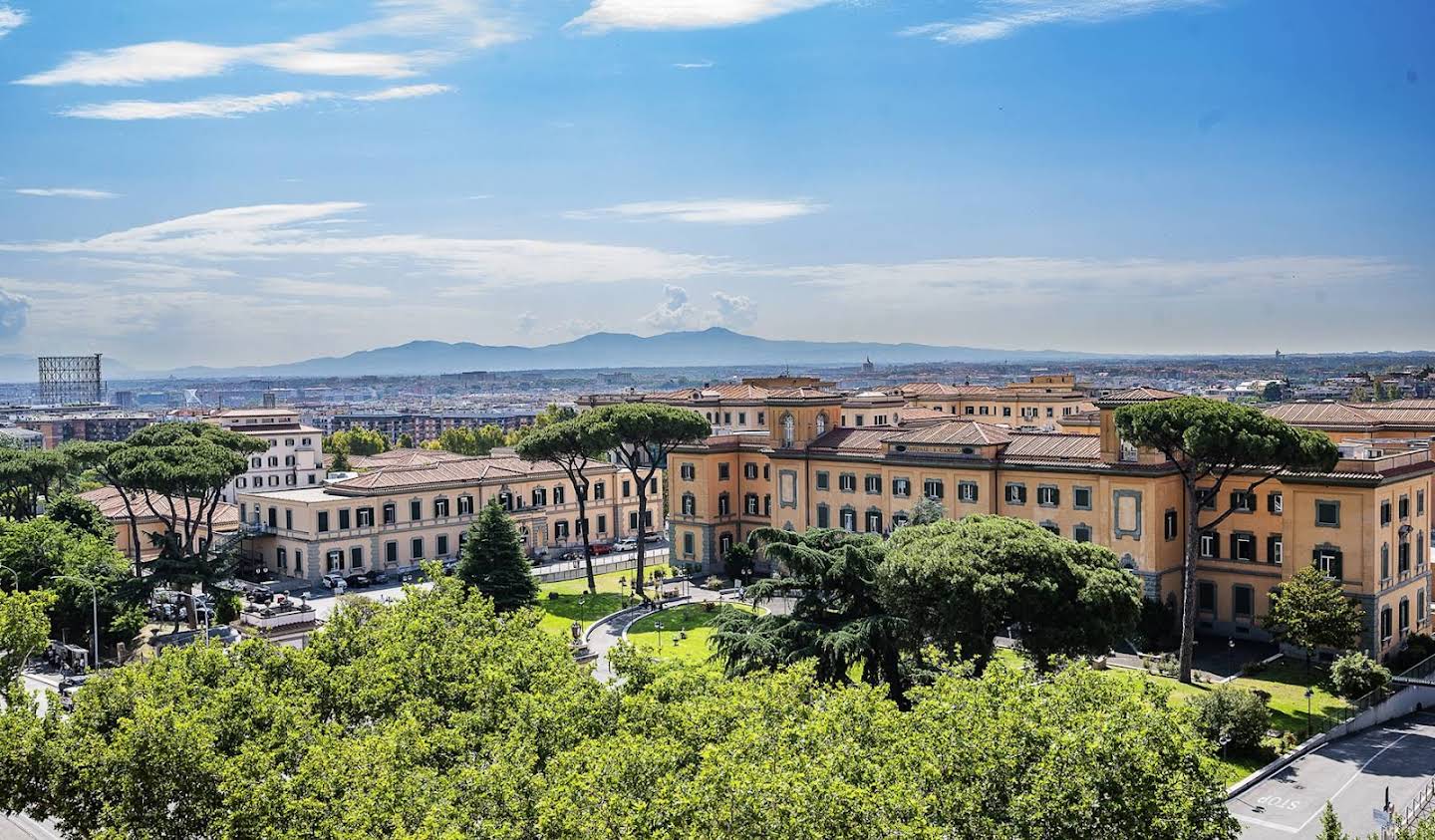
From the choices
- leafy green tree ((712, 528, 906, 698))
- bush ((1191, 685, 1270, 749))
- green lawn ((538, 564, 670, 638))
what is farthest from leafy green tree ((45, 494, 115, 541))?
bush ((1191, 685, 1270, 749))

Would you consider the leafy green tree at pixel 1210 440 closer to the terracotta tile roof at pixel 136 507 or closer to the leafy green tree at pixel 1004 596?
the leafy green tree at pixel 1004 596

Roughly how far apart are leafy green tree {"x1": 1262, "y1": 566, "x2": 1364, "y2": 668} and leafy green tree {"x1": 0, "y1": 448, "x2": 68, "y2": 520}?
77787 mm

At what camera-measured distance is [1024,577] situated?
4150 centimetres

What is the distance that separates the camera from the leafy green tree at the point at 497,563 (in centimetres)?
6156

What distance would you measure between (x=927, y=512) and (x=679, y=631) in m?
15.6

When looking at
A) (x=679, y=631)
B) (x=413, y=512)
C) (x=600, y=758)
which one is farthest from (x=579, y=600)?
(x=600, y=758)

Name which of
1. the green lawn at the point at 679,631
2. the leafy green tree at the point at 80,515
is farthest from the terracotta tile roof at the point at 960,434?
the leafy green tree at the point at 80,515

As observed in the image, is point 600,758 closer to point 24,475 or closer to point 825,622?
point 825,622

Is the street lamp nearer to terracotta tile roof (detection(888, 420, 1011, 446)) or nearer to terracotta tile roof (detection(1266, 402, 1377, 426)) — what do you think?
terracotta tile roof (detection(888, 420, 1011, 446))

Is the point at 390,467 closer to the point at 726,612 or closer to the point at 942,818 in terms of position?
the point at 726,612

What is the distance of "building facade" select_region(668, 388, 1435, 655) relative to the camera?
53.8 m

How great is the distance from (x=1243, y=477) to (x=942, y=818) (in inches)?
1699

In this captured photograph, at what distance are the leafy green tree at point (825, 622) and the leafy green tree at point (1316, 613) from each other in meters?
20.0

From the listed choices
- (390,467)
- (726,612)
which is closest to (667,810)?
(726,612)
